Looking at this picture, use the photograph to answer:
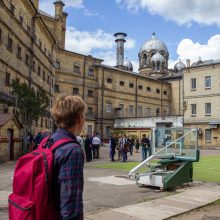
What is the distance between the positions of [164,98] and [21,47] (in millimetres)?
40675

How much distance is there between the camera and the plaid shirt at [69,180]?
8.81 feet

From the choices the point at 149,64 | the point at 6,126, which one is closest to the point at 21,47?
the point at 6,126

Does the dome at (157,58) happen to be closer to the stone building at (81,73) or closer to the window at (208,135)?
the stone building at (81,73)

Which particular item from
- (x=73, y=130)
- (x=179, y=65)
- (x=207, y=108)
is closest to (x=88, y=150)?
(x=73, y=130)

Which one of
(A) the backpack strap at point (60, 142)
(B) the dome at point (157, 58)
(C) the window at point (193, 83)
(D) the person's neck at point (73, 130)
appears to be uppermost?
(B) the dome at point (157, 58)

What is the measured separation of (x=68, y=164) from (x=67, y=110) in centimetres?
48

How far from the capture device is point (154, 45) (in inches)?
3150

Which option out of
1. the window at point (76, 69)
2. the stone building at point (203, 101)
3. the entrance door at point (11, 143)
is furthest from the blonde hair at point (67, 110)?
the window at point (76, 69)

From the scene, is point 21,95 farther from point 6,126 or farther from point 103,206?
point 103,206

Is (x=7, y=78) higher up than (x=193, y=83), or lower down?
lower down

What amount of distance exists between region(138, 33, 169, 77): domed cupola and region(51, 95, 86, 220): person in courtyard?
7224cm

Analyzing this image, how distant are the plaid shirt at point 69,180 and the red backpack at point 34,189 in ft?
0.21

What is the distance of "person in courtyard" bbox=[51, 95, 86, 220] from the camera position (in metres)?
2.70

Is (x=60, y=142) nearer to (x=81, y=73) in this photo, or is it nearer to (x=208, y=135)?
(x=208, y=135)
